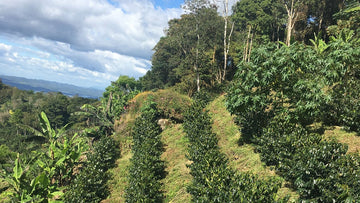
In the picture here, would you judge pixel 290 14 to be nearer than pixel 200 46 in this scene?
Yes

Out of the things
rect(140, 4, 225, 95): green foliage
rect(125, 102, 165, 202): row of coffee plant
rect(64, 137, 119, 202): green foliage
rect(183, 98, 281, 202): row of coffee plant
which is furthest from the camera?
rect(140, 4, 225, 95): green foliage

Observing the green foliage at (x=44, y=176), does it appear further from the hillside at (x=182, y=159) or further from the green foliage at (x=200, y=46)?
the green foliage at (x=200, y=46)

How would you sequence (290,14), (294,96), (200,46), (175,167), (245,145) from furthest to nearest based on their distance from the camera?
1. (200,46)
2. (290,14)
3. (175,167)
4. (245,145)
5. (294,96)

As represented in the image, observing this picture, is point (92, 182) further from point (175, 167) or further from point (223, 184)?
A: point (223, 184)

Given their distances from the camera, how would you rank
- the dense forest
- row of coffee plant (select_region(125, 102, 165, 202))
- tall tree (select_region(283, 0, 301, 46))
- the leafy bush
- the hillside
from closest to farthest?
1. the dense forest
2. row of coffee plant (select_region(125, 102, 165, 202))
3. the hillside
4. the leafy bush
5. tall tree (select_region(283, 0, 301, 46))

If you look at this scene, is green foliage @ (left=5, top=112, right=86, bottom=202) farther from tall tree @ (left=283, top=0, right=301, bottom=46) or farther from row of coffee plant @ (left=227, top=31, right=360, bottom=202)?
tall tree @ (left=283, top=0, right=301, bottom=46)

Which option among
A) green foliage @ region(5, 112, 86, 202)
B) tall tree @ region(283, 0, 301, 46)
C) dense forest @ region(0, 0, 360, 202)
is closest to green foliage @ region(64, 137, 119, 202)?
dense forest @ region(0, 0, 360, 202)

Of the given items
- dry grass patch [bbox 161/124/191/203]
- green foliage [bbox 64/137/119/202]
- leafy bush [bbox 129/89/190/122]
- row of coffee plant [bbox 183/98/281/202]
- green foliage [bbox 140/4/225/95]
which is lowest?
green foliage [bbox 64/137/119/202]

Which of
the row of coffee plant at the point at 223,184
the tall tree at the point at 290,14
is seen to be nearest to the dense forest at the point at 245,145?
the row of coffee plant at the point at 223,184

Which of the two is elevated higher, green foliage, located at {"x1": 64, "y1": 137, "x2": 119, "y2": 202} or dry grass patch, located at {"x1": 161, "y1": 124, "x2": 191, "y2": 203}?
dry grass patch, located at {"x1": 161, "y1": 124, "x2": 191, "y2": 203}

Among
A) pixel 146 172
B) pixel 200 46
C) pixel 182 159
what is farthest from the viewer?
pixel 200 46

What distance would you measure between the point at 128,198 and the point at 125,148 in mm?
8281

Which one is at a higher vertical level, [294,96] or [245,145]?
[294,96]

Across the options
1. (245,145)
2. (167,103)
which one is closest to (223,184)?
(245,145)
